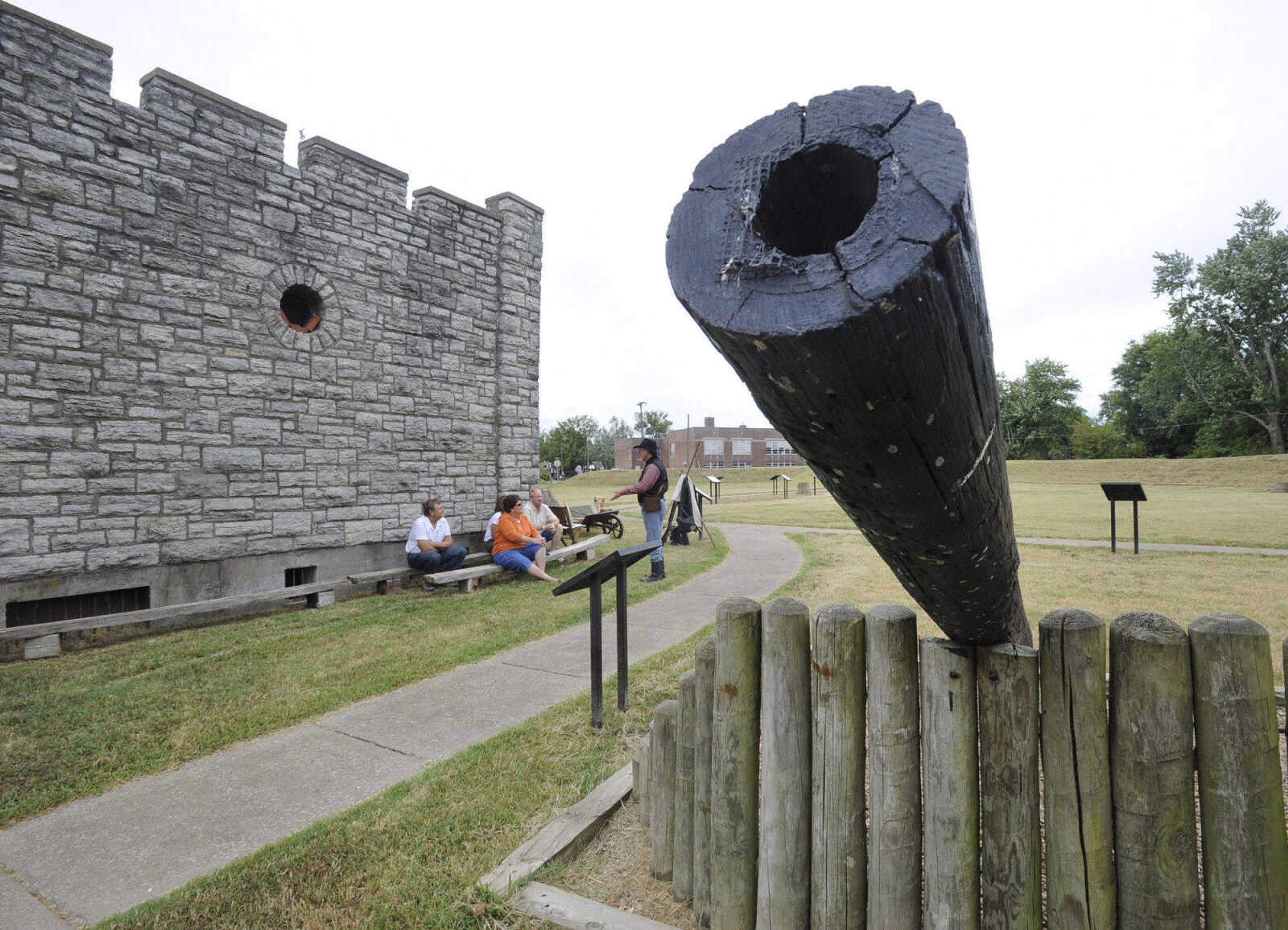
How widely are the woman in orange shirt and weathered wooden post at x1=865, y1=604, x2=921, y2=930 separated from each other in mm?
6981

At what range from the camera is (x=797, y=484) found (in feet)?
148

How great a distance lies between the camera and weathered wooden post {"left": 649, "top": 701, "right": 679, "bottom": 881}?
2527 millimetres

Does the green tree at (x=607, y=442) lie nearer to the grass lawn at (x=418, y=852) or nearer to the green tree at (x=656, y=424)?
the green tree at (x=656, y=424)

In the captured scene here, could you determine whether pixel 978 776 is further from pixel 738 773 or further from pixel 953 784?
pixel 738 773

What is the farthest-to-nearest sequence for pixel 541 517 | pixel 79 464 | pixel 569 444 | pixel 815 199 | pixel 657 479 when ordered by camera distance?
pixel 569 444
pixel 541 517
pixel 657 479
pixel 79 464
pixel 815 199

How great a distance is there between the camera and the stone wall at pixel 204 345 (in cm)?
589

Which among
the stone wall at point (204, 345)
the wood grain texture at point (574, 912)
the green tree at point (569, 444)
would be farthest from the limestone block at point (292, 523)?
the green tree at point (569, 444)

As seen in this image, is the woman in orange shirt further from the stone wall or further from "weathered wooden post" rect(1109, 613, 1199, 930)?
"weathered wooden post" rect(1109, 613, 1199, 930)

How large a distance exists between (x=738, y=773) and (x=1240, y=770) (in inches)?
52.0

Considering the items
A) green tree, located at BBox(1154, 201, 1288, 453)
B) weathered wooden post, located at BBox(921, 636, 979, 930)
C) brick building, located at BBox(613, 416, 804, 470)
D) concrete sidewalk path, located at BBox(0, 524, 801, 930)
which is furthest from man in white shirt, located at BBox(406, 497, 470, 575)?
brick building, located at BBox(613, 416, 804, 470)

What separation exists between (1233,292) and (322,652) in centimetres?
5384

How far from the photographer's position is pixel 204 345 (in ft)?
22.7

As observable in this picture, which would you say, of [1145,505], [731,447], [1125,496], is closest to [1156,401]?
[1145,505]

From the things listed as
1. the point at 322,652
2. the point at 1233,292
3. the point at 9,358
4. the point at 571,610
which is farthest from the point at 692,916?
the point at 1233,292
